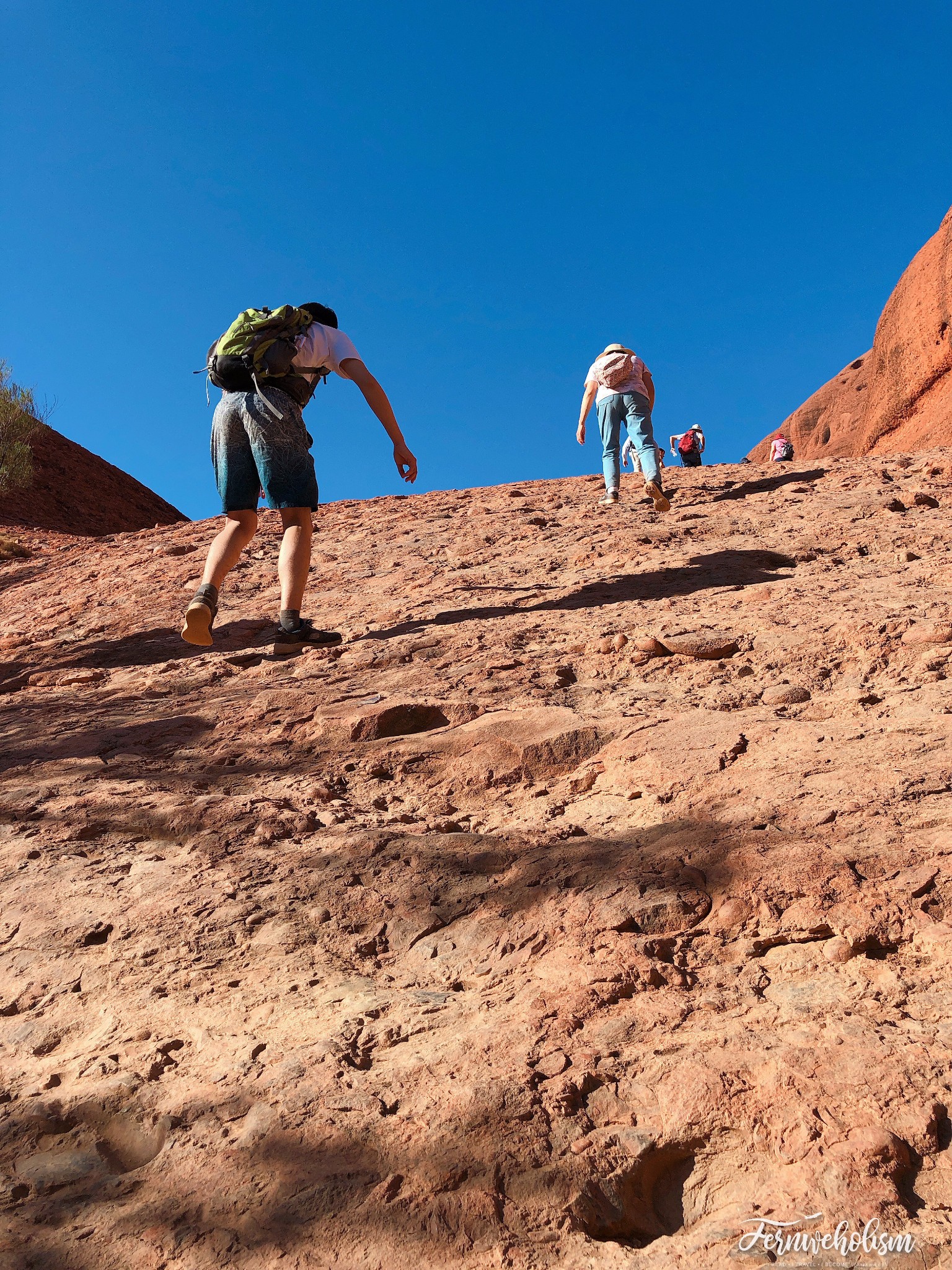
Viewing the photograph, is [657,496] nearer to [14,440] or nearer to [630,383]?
[630,383]

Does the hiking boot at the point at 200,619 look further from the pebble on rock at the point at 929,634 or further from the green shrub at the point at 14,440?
the green shrub at the point at 14,440

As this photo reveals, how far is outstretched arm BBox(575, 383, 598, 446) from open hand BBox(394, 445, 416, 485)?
10.4 feet

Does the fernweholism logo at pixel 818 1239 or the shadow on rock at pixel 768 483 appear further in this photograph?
the shadow on rock at pixel 768 483

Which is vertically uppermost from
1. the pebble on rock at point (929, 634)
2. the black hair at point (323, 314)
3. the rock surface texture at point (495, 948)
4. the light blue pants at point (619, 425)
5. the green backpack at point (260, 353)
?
the light blue pants at point (619, 425)

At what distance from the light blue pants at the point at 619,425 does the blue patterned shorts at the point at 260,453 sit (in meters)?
3.35

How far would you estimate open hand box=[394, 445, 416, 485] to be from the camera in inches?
175

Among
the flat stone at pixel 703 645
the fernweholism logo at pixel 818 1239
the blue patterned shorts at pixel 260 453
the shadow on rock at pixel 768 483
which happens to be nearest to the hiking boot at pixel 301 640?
the blue patterned shorts at pixel 260 453

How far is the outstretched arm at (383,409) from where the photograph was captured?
4.32 m

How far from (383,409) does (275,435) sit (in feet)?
1.91

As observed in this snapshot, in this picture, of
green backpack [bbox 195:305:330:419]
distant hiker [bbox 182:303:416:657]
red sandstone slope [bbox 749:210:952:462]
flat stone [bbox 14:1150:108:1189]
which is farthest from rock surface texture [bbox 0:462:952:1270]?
red sandstone slope [bbox 749:210:952:462]

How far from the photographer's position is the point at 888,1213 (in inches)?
45.1

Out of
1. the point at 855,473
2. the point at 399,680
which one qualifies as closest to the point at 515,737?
the point at 399,680

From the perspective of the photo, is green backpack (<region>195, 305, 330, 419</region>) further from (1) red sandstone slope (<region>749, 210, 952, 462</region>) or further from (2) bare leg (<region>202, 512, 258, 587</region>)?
(1) red sandstone slope (<region>749, 210, 952, 462</region>)

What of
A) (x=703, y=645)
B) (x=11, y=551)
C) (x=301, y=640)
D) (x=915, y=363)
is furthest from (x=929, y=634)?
(x=915, y=363)
